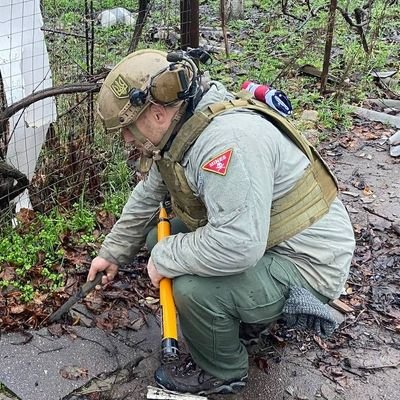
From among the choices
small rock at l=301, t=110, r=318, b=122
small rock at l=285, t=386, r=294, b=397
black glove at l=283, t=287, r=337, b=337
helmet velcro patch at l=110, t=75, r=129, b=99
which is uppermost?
helmet velcro patch at l=110, t=75, r=129, b=99

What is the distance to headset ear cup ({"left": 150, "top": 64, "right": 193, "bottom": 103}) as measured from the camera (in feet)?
7.84

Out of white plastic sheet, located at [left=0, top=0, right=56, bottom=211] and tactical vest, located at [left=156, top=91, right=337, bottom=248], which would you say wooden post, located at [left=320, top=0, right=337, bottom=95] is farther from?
tactical vest, located at [left=156, top=91, right=337, bottom=248]

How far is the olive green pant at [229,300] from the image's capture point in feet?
8.79

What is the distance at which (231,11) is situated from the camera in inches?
430

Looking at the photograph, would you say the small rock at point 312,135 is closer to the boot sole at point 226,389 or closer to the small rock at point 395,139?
the small rock at point 395,139

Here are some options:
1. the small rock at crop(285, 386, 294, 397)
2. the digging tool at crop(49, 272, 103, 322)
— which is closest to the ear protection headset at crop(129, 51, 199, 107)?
the digging tool at crop(49, 272, 103, 322)

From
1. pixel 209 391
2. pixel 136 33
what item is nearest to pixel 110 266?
pixel 209 391

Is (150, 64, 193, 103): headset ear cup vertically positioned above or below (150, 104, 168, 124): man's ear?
above

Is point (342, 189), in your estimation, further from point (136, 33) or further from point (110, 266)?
point (110, 266)

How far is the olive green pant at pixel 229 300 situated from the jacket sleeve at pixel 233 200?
12 centimetres

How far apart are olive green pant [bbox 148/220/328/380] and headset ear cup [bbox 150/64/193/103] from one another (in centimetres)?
77

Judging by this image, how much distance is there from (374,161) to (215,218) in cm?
369

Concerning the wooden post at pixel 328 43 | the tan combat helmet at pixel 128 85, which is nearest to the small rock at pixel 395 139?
the wooden post at pixel 328 43

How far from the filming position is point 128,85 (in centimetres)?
247
